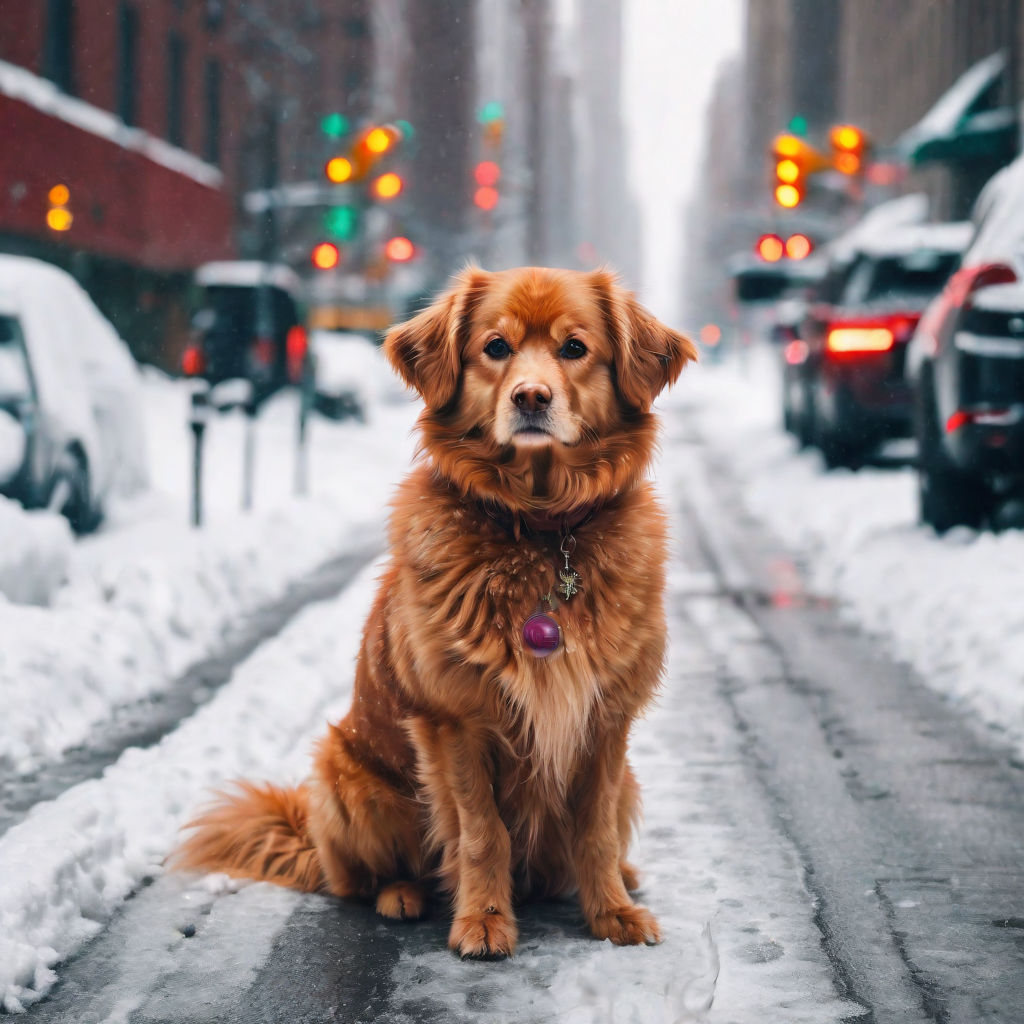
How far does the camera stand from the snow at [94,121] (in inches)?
715

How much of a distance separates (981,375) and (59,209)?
1524 cm

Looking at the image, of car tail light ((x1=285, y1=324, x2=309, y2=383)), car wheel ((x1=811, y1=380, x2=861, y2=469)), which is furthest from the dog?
car tail light ((x1=285, y1=324, x2=309, y2=383))

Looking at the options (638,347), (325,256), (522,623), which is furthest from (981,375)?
(325,256)

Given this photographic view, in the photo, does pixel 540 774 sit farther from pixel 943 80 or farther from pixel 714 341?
pixel 714 341

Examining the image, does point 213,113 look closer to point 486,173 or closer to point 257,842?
point 486,173

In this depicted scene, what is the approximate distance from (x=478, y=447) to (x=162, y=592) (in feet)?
13.5

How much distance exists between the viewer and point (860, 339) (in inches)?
511

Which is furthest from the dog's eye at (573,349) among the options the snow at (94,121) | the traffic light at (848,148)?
the traffic light at (848,148)

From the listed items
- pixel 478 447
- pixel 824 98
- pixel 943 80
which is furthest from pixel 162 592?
pixel 824 98

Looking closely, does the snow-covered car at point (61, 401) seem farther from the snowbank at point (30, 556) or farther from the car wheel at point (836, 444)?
the car wheel at point (836, 444)

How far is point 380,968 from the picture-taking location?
3.41 metres

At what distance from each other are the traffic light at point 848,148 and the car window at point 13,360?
13.8m

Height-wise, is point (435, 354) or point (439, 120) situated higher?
point (439, 120)

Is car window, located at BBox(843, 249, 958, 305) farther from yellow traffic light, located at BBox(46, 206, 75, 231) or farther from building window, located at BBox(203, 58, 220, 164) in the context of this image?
building window, located at BBox(203, 58, 220, 164)
